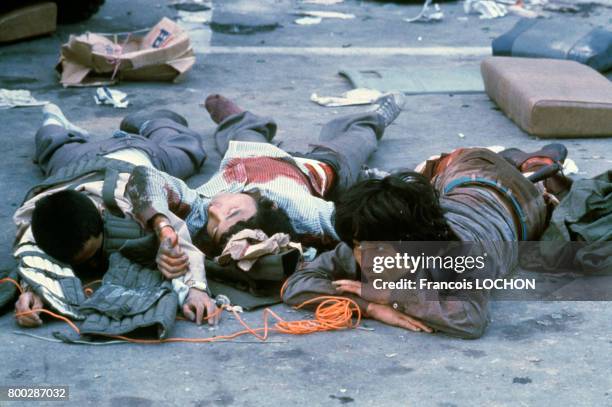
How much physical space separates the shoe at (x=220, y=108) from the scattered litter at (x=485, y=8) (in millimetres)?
4499

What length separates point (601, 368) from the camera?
3.21 m

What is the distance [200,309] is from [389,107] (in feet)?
8.02

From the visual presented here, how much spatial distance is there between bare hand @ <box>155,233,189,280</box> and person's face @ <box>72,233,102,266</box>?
25 centimetres

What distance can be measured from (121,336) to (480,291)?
1235 millimetres

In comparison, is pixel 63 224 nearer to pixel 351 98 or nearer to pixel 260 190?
pixel 260 190

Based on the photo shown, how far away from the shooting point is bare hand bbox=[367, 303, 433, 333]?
3.53 metres

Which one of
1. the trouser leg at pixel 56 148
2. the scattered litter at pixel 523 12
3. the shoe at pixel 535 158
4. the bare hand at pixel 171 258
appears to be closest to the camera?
the bare hand at pixel 171 258

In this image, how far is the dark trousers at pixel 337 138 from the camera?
483 cm

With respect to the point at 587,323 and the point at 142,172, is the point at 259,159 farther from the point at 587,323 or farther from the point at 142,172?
the point at 587,323

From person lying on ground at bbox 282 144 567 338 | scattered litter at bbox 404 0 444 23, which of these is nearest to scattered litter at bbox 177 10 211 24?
scattered litter at bbox 404 0 444 23

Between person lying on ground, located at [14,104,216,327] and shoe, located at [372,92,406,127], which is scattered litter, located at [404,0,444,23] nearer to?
shoe, located at [372,92,406,127]

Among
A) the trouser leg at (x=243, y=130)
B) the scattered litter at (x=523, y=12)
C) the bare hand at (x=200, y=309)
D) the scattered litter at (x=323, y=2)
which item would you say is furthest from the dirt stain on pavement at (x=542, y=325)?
the scattered litter at (x=323, y=2)

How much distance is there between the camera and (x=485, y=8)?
9750mm

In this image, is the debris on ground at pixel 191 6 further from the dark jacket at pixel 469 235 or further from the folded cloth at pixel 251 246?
the folded cloth at pixel 251 246
